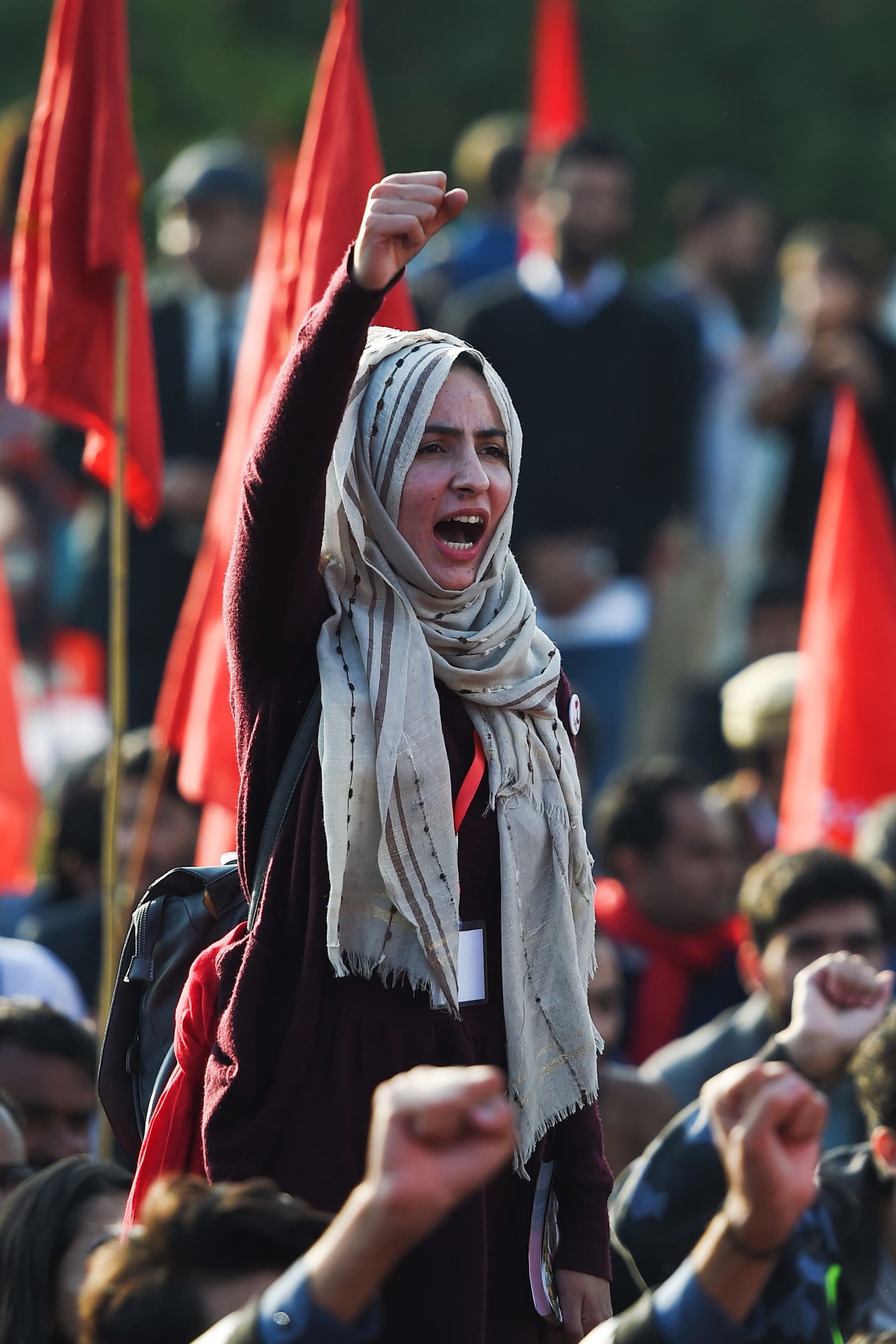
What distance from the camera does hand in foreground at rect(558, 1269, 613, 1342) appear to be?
2812 mm

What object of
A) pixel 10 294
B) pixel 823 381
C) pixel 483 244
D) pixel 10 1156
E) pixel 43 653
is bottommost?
pixel 10 1156

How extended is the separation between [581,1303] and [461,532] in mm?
965

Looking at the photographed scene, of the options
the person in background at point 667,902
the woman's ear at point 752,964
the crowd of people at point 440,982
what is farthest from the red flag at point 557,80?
the woman's ear at point 752,964

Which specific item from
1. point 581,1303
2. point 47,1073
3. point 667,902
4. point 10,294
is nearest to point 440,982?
point 581,1303

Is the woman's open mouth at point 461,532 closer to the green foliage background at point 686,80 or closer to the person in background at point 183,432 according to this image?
the person in background at point 183,432

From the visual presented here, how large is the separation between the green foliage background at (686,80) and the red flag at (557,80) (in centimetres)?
381

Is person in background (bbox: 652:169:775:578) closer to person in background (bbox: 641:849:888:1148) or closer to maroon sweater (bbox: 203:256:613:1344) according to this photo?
person in background (bbox: 641:849:888:1148)

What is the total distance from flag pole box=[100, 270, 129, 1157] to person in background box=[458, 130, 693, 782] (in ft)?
8.29

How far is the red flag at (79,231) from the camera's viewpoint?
15.0 feet

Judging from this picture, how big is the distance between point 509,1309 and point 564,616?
4572mm

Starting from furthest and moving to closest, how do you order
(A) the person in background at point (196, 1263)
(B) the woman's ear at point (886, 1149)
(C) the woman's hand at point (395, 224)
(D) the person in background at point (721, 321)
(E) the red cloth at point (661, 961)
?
(D) the person in background at point (721, 321), (E) the red cloth at point (661, 961), (B) the woman's ear at point (886, 1149), (C) the woman's hand at point (395, 224), (A) the person in background at point (196, 1263)

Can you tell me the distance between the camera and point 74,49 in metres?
4.66

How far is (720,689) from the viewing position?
8.03 metres

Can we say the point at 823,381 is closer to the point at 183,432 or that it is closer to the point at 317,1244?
the point at 183,432
